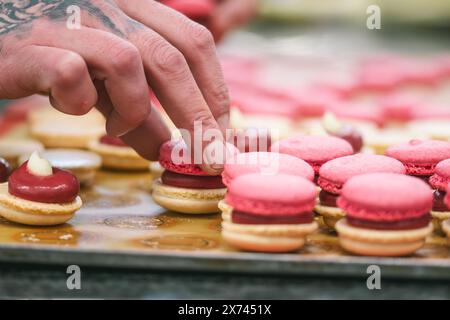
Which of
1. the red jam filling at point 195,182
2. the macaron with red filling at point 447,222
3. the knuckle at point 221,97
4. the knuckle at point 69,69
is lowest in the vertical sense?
the macaron with red filling at point 447,222

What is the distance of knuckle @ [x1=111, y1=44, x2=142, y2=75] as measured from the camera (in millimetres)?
1685

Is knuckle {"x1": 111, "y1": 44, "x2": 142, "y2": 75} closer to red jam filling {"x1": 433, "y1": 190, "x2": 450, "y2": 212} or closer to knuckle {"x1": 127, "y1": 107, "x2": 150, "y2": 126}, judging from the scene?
knuckle {"x1": 127, "y1": 107, "x2": 150, "y2": 126}

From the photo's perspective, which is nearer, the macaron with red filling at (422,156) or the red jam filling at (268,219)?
the red jam filling at (268,219)

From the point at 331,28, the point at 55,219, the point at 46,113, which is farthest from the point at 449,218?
the point at 331,28

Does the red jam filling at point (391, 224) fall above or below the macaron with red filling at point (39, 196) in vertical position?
below

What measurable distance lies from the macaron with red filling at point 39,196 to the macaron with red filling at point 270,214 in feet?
1.28

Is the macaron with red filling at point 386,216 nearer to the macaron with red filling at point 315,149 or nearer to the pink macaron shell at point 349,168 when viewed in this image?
the pink macaron shell at point 349,168

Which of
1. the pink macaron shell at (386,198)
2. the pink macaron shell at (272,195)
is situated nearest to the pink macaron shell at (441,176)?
the pink macaron shell at (386,198)

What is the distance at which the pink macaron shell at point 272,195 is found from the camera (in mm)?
1522

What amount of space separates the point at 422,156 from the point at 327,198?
256 millimetres

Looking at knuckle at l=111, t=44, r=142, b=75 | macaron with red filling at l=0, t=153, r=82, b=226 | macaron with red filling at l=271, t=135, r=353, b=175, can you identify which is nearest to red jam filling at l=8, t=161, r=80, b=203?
macaron with red filling at l=0, t=153, r=82, b=226

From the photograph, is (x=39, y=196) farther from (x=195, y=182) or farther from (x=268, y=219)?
A: (x=268, y=219)

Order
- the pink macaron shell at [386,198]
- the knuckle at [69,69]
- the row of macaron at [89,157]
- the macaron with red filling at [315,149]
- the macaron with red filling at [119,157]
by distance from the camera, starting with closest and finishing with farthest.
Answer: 1. the pink macaron shell at [386,198]
2. the knuckle at [69,69]
3. the macaron with red filling at [315,149]
4. the row of macaron at [89,157]
5. the macaron with red filling at [119,157]
